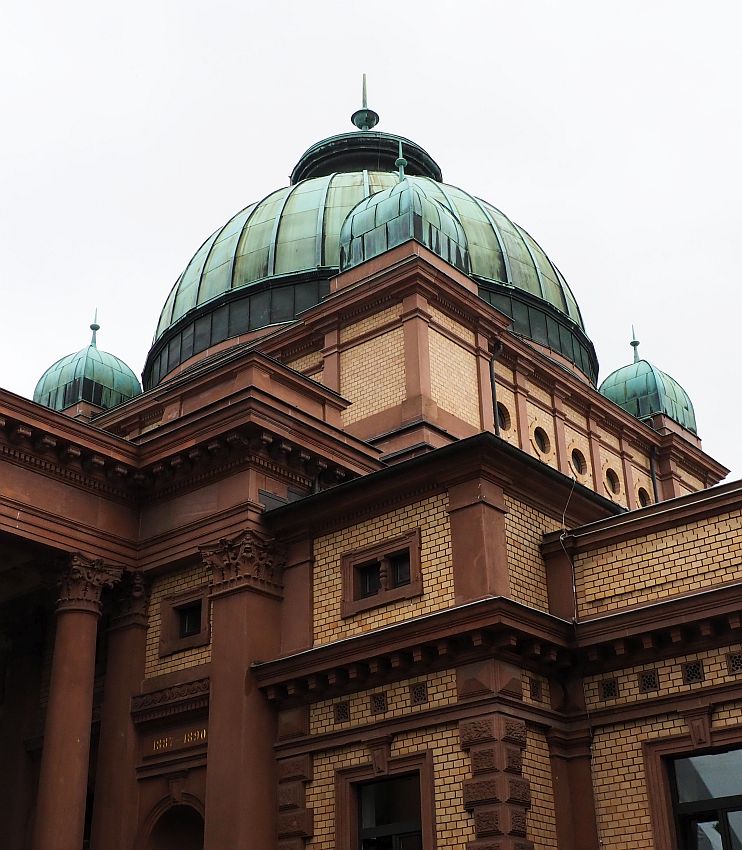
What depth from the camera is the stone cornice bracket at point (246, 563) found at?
25078 mm

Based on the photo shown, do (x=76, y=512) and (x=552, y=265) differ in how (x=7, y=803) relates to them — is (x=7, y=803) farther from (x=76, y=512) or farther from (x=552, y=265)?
(x=552, y=265)

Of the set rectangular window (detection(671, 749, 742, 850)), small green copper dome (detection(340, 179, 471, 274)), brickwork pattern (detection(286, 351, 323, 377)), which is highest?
small green copper dome (detection(340, 179, 471, 274))

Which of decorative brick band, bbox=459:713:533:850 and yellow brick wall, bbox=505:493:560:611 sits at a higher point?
yellow brick wall, bbox=505:493:560:611

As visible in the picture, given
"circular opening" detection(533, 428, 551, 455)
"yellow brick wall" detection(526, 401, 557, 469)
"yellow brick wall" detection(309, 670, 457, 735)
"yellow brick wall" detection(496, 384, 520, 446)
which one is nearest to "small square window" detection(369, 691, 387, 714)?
"yellow brick wall" detection(309, 670, 457, 735)

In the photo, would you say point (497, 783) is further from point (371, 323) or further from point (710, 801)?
point (371, 323)

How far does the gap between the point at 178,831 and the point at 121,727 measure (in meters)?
2.47

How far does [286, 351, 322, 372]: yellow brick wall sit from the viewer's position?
35.1 metres

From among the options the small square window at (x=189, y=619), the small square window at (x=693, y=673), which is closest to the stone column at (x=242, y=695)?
the small square window at (x=189, y=619)

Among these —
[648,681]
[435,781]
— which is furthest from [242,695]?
[648,681]

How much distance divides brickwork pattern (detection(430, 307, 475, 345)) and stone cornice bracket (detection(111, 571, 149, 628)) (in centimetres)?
1096

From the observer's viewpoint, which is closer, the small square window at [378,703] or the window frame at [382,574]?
the small square window at [378,703]

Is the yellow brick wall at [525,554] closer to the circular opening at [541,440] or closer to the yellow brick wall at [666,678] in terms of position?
the yellow brick wall at [666,678]

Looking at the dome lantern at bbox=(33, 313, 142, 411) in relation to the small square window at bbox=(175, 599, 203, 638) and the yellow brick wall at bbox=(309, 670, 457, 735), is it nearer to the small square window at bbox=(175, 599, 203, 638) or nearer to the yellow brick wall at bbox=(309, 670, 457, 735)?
the small square window at bbox=(175, 599, 203, 638)

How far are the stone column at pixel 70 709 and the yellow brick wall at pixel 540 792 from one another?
9.16m
